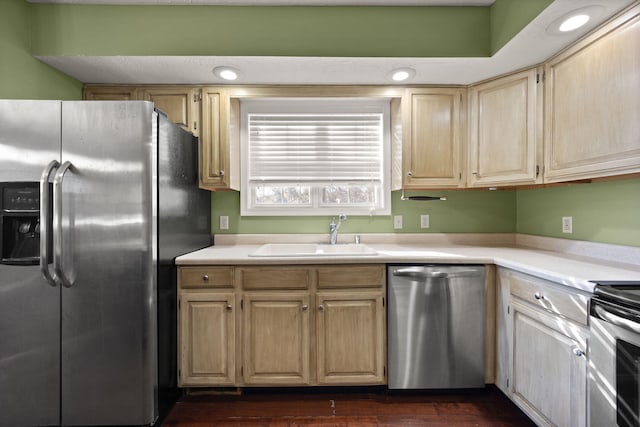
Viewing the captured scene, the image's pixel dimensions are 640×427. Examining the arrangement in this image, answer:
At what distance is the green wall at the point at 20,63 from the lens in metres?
1.82

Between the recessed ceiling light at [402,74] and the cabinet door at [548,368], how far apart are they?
63.8 inches

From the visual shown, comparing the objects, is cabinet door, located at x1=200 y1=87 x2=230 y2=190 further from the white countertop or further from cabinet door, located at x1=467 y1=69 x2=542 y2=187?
cabinet door, located at x1=467 y1=69 x2=542 y2=187

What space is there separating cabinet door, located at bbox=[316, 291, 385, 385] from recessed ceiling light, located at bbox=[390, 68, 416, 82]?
1507mm

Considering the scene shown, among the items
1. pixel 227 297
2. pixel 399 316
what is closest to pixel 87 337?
pixel 227 297

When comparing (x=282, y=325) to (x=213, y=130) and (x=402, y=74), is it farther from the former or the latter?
(x=402, y=74)

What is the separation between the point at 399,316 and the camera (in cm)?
197

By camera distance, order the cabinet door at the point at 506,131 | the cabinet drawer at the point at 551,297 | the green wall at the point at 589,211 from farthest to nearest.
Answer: the cabinet door at the point at 506,131
the green wall at the point at 589,211
the cabinet drawer at the point at 551,297

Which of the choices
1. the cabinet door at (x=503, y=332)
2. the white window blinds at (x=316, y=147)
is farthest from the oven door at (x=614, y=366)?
the white window blinds at (x=316, y=147)

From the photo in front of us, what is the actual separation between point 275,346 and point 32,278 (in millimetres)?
1358

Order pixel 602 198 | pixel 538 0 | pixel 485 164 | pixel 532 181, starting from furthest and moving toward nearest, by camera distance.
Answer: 1. pixel 485 164
2. pixel 532 181
3. pixel 602 198
4. pixel 538 0

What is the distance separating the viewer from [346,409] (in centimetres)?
193

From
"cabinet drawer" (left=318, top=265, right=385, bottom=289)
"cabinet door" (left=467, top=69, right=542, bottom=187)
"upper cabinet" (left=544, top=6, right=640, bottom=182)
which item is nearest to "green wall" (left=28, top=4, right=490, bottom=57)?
"cabinet door" (left=467, top=69, right=542, bottom=187)

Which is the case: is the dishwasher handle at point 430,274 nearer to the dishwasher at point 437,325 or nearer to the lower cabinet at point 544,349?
the dishwasher at point 437,325

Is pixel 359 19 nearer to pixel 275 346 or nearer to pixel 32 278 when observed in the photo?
pixel 275 346
